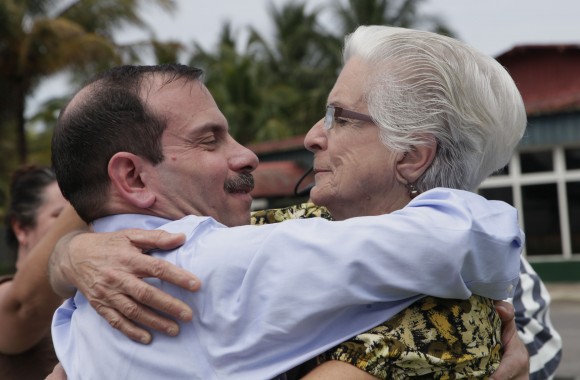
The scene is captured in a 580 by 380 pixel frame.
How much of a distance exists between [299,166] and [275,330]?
18839mm

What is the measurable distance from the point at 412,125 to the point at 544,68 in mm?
25548

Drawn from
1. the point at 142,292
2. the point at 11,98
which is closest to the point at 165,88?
the point at 142,292

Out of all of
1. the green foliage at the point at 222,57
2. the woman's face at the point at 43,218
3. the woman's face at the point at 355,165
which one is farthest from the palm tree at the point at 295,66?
the woman's face at the point at 355,165

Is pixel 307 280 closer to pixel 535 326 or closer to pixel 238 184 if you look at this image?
pixel 238 184

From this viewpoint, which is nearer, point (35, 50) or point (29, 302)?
point (29, 302)

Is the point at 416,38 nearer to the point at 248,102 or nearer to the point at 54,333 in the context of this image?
the point at 54,333

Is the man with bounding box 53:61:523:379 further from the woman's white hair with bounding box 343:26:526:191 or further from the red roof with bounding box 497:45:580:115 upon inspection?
the red roof with bounding box 497:45:580:115

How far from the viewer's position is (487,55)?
6.99ft

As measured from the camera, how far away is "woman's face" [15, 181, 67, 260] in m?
4.25

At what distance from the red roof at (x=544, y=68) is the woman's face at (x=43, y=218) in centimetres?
2274

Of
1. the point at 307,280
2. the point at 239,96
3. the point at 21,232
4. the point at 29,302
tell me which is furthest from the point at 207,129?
the point at 239,96

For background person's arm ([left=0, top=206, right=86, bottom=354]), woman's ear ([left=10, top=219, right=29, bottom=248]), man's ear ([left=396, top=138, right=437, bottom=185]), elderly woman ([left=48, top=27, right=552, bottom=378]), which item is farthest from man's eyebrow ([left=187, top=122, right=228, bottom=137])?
woman's ear ([left=10, top=219, right=29, bottom=248])

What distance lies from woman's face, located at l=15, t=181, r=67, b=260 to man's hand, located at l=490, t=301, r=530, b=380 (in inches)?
106

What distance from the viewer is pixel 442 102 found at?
6.60ft
